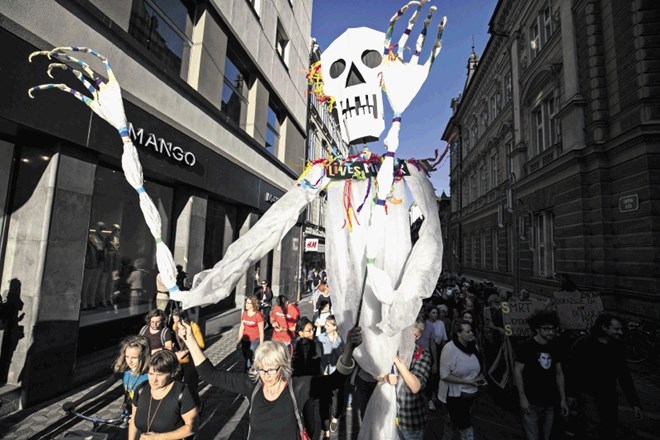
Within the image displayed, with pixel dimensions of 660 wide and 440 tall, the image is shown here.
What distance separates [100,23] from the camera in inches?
214

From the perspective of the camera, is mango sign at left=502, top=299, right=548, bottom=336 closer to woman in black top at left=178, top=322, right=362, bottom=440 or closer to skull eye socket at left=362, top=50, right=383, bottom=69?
woman in black top at left=178, top=322, right=362, bottom=440

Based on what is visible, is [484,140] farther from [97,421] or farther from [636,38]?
[97,421]

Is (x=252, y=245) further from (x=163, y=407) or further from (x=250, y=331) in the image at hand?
(x=250, y=331)

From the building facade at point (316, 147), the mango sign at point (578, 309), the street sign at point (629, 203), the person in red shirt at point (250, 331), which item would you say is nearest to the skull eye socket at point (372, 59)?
the person in red shirt at point (250, 331)

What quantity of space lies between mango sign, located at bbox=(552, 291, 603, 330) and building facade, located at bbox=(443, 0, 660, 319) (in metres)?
2.94

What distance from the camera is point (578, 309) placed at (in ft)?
21.2

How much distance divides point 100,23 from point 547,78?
48.2ft

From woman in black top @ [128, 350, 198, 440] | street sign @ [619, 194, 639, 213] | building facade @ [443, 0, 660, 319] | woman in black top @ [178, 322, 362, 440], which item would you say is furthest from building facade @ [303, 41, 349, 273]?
woman in black top @ [178, 322, 362, 440]

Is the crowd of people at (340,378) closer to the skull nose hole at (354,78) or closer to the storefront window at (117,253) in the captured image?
the skull nose hole at (354,78)

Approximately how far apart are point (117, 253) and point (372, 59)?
6303 millimetres

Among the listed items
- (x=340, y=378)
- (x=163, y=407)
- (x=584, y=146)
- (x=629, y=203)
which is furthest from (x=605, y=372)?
(x=584, y=146)

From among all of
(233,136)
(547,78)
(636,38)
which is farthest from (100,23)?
(547,78)

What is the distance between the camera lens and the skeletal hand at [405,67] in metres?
2.43

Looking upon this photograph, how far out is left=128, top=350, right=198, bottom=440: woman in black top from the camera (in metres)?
2.40
